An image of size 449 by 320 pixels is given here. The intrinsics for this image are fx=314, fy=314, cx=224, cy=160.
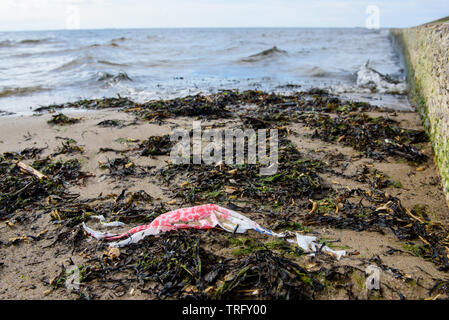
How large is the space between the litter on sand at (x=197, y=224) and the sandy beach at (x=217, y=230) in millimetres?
68

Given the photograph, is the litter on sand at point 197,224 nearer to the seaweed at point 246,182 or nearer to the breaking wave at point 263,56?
the seaweed at point 246,182

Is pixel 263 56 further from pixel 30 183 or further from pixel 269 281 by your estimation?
pixel 269 281

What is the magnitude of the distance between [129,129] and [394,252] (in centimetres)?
438

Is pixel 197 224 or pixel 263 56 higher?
pixel 263 56

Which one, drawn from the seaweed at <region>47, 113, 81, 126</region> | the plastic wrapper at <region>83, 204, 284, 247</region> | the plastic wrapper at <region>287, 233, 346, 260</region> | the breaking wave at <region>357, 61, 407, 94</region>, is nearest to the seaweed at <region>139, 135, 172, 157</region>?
the plastic wrapper at <region>83, 204, 284, 247</region>

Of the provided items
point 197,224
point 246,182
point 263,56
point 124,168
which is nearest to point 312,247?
point 197,224

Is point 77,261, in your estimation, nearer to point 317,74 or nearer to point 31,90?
point 31,90

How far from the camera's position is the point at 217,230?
8.97 ft

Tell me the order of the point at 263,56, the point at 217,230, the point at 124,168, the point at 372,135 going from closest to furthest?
the point at 217,230 < the point at 124,168 < the point at 372,135 < the point at 263,56

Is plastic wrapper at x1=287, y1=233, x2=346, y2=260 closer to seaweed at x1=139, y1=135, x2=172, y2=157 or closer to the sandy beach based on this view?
the sandy beach

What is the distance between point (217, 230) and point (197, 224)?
0.19 m

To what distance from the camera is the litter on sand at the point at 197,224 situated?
261cm
